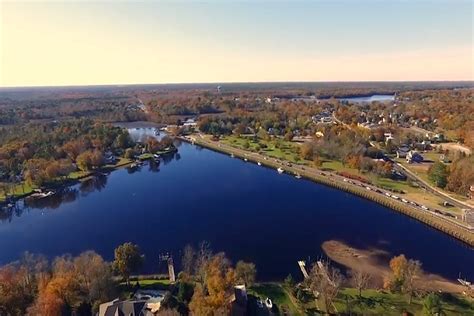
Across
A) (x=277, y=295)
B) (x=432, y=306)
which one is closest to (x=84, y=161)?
(x=277, y=295)

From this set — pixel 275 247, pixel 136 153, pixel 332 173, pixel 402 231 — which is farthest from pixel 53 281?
pixel 136 153

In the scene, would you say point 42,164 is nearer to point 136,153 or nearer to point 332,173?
point 136,153

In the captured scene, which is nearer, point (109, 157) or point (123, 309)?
point (123, 309)

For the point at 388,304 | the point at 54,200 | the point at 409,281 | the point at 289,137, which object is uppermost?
the point at 289,137

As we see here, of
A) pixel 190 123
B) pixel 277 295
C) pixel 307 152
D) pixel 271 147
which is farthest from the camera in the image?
pixel 190 123

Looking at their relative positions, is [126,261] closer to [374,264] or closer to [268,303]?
[268,303]

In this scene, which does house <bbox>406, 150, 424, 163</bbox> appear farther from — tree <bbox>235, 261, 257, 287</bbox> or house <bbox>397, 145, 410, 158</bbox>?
tree <bbox>235, 261, 257, 287</bbox>
